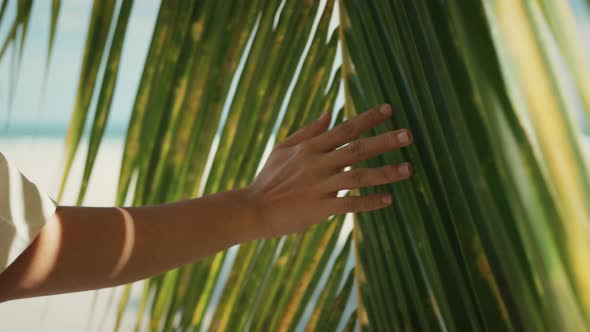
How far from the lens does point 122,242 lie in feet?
2.54

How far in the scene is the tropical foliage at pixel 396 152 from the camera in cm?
38

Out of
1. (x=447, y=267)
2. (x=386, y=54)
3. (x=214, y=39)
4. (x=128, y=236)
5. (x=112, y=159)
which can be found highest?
(x=112, y=159)

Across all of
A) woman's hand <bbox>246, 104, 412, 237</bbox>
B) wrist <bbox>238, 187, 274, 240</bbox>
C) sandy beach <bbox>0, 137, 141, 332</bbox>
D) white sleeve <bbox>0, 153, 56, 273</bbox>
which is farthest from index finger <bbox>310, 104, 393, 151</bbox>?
sandy beach <bbox>0, 137, 141, 332</bbox>

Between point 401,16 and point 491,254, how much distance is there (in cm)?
23

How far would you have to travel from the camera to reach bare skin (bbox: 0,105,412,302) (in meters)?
0.73

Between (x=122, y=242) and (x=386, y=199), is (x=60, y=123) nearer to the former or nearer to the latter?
(x=122, y=242)

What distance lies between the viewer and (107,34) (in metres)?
0.92

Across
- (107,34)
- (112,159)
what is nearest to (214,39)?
(107,34)

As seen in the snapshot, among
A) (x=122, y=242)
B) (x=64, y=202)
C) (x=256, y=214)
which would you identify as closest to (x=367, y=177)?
(x=256, y=214)

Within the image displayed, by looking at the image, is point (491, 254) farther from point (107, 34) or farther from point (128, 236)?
point (107, 34)

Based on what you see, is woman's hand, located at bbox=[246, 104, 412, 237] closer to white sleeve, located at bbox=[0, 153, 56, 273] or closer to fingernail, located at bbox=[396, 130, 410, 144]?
fingernail, located at bbox=[396, 130, 410, 144]

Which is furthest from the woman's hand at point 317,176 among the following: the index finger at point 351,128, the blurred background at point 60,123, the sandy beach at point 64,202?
the blurred background at point 60,123

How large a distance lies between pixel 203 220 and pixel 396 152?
26 cm

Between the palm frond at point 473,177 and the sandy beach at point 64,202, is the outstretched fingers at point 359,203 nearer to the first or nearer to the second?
the palm frond at point 473,177
